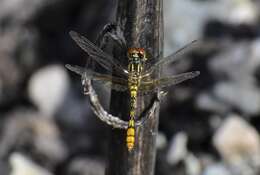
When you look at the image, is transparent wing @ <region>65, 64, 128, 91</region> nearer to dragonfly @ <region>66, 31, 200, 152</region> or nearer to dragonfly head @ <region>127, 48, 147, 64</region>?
dragonfly @ <region>66, 31, 200, 152</region>

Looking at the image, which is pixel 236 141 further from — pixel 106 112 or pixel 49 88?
pixel 106 112

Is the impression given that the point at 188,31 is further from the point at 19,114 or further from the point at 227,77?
the point at 19,114

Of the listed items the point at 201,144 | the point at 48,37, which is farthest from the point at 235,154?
the point at 48,37

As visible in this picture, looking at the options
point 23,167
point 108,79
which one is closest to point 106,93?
point 23,167

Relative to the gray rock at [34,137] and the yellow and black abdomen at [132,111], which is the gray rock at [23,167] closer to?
the gray rock at [34,137]

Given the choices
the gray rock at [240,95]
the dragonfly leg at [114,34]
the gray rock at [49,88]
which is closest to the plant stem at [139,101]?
the dragonfly leg at [114,34]

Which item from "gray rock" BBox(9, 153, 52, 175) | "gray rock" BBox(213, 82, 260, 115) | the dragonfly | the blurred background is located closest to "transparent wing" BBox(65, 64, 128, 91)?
the dragonfly
